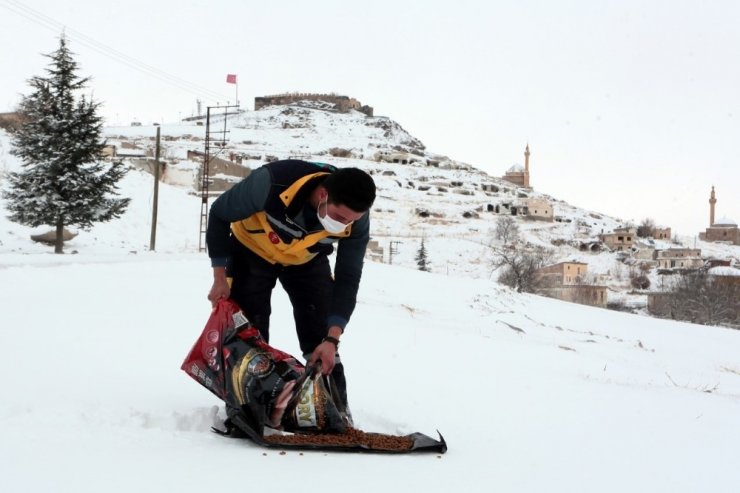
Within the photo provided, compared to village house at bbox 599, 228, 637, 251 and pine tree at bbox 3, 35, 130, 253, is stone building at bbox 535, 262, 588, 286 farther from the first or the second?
pine tree at bbox 3, 35, 130, 253

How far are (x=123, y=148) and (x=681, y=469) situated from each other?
232ft

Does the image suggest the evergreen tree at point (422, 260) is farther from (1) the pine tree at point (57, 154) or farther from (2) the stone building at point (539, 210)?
(2) the stone building at point (539, 210)

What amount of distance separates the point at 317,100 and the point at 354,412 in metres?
173

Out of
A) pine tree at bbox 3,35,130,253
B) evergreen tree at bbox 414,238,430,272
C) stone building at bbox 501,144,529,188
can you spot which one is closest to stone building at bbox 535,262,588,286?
evergreen tree at bbox 414,238,430,272

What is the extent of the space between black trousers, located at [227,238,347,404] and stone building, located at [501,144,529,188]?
150 meters

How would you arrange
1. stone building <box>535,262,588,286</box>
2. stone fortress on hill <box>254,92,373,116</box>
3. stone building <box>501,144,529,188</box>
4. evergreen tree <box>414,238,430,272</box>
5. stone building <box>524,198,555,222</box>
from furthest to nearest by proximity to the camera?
stone fortress on hill <box>254,92,373,116</box>, stone building <box>501,144,529,188</box>, stone building <box>524,198,555,222</box>, stone building <box>535,262,588,286</box>, evergreen tree <box>414,238,430,272</box>

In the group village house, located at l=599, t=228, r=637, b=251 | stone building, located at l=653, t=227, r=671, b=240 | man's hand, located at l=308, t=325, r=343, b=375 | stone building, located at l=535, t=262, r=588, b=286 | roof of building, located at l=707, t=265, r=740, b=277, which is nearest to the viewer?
man's hand, located at l=308, t=325, r=343, b=375

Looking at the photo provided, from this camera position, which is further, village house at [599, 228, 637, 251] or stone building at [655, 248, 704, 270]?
village house at [599, 228, 637, 251]

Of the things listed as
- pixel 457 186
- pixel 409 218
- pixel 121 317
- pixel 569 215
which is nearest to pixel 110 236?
pixel 121 317

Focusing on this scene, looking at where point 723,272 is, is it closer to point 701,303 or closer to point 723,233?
point 701,303

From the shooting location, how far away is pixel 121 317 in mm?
6141

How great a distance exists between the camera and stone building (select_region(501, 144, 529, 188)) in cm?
15048

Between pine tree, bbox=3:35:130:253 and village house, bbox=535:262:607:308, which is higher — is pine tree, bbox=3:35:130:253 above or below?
above

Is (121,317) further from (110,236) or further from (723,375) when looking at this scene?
(110,236)
